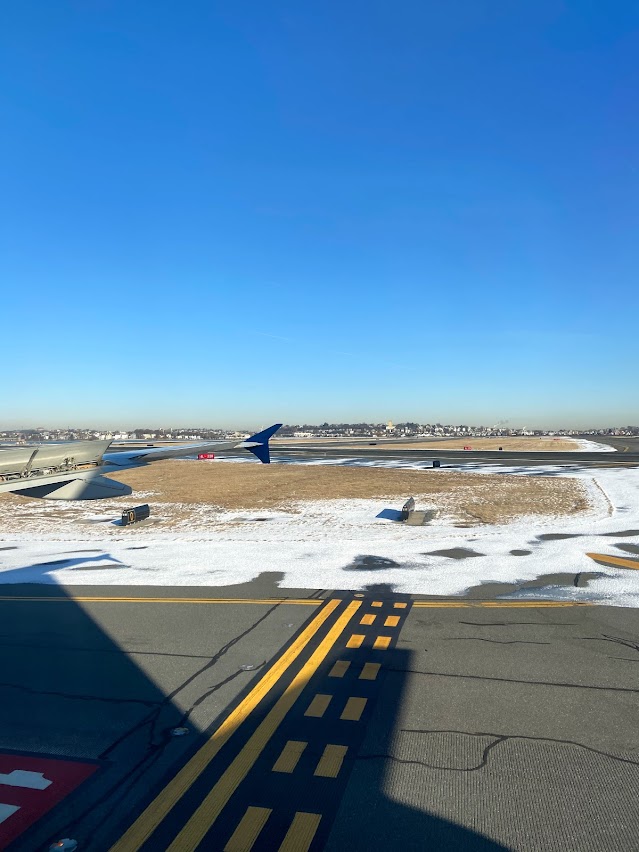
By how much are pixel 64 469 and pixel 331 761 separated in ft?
24.1

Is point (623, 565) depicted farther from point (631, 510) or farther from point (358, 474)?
point (358, 474)

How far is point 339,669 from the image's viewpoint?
8469 millimetres

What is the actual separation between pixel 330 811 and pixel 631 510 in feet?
76.4

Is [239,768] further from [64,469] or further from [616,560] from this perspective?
[616,560]

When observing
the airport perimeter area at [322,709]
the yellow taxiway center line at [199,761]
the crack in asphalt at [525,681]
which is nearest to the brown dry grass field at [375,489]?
the airport perimeter area at [322,709]

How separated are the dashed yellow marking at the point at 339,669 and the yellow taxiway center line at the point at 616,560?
9550 millimetres

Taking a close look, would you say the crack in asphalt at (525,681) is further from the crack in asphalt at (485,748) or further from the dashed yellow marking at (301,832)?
the dashed yellow marking at (301,832)

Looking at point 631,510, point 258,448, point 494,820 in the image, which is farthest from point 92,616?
point 631,510

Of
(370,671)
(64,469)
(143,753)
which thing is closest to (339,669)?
(370,671)

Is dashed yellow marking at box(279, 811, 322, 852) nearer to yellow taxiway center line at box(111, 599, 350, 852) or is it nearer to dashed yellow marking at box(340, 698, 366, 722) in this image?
yellow taxiway center line at box(111, 599, 350, 852)

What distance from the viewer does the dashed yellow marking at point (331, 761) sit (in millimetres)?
5879

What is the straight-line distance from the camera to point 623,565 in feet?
47.8

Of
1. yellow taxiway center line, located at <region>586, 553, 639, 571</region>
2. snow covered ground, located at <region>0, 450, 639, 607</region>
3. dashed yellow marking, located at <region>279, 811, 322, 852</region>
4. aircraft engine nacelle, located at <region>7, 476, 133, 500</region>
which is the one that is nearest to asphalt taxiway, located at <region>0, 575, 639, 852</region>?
dashed yellow marking, located at <region>279, 811, 322, 852</region>

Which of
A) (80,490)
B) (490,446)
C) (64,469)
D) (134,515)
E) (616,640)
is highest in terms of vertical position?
(64,469)
